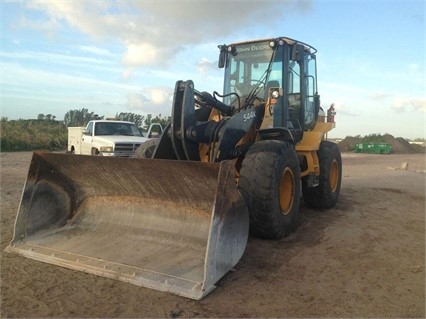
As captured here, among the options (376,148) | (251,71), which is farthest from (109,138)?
(376,148)

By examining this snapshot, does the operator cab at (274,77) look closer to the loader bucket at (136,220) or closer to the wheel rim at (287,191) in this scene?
the wheel rim at (287,191)

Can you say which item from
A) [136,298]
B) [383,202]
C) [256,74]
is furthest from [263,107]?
[383,202]

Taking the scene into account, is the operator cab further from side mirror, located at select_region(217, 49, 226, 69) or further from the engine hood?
the engine hood

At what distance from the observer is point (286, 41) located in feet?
23.0

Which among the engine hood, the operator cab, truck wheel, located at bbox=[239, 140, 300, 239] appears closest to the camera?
truck wheel, located at bbox=[239, 140, 300, 239]

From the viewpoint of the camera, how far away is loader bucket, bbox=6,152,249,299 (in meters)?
3.99

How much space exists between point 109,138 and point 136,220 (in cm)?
784

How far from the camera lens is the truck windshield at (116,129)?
13227 millimetres

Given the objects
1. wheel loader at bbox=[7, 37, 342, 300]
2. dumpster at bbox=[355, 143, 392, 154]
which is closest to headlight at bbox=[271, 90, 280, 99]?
wheel loader at bbox=[7, 37, 342, 300]

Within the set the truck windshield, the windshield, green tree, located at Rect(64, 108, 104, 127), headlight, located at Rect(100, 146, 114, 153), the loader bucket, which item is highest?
green tree, located at Rect(64, 108, 104, 127)

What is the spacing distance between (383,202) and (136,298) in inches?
281

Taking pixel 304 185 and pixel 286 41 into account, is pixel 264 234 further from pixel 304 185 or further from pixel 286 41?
pixel 286 41

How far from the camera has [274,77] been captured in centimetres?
694

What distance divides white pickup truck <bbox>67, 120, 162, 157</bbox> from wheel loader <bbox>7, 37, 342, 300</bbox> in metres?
5.37
